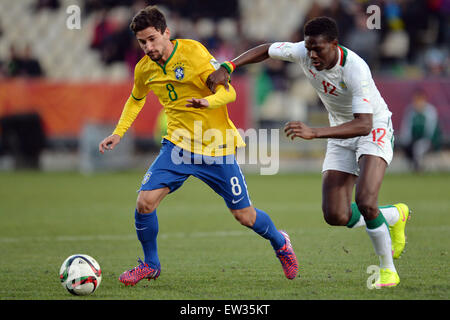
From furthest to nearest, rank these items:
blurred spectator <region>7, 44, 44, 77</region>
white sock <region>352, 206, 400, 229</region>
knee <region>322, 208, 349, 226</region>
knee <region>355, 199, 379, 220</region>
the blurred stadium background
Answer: blurred spectator <region>7, 44, 44, 77</region>
the blurred stadium background
white sock <region>352, 206, 400, 229</region>
knee <region>322, 208, 349, 226</region>
knee <region>355, 199, 379, 220</region>

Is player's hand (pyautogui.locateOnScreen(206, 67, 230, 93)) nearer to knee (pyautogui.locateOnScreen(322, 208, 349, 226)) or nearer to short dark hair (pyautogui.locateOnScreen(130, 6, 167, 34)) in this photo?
short dark hair (pyautogui.locateOnScreen(130, 6, 167, 34))

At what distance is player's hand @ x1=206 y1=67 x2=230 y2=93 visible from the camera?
6.08m

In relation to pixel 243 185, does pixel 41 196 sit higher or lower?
lower

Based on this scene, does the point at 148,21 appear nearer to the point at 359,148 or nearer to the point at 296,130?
the point at 296,130

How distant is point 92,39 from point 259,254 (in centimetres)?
1447

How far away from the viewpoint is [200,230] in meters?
9.65

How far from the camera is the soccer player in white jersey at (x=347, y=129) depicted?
5738mm

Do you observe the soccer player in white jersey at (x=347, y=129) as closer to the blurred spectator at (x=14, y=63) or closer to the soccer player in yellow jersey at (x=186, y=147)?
the soccer player in yellow jersey at (x=186, y=147)

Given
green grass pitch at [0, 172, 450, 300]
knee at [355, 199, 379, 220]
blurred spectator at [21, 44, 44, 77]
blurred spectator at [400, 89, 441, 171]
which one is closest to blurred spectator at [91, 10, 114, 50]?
blurred spectator at [21, 44, 44, 77]

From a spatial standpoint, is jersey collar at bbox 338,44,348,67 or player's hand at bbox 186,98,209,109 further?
jersey collar at bbox 338,44,348,67

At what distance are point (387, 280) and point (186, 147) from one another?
1.92 m

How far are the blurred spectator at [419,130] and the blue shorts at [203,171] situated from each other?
12899 millimetres
